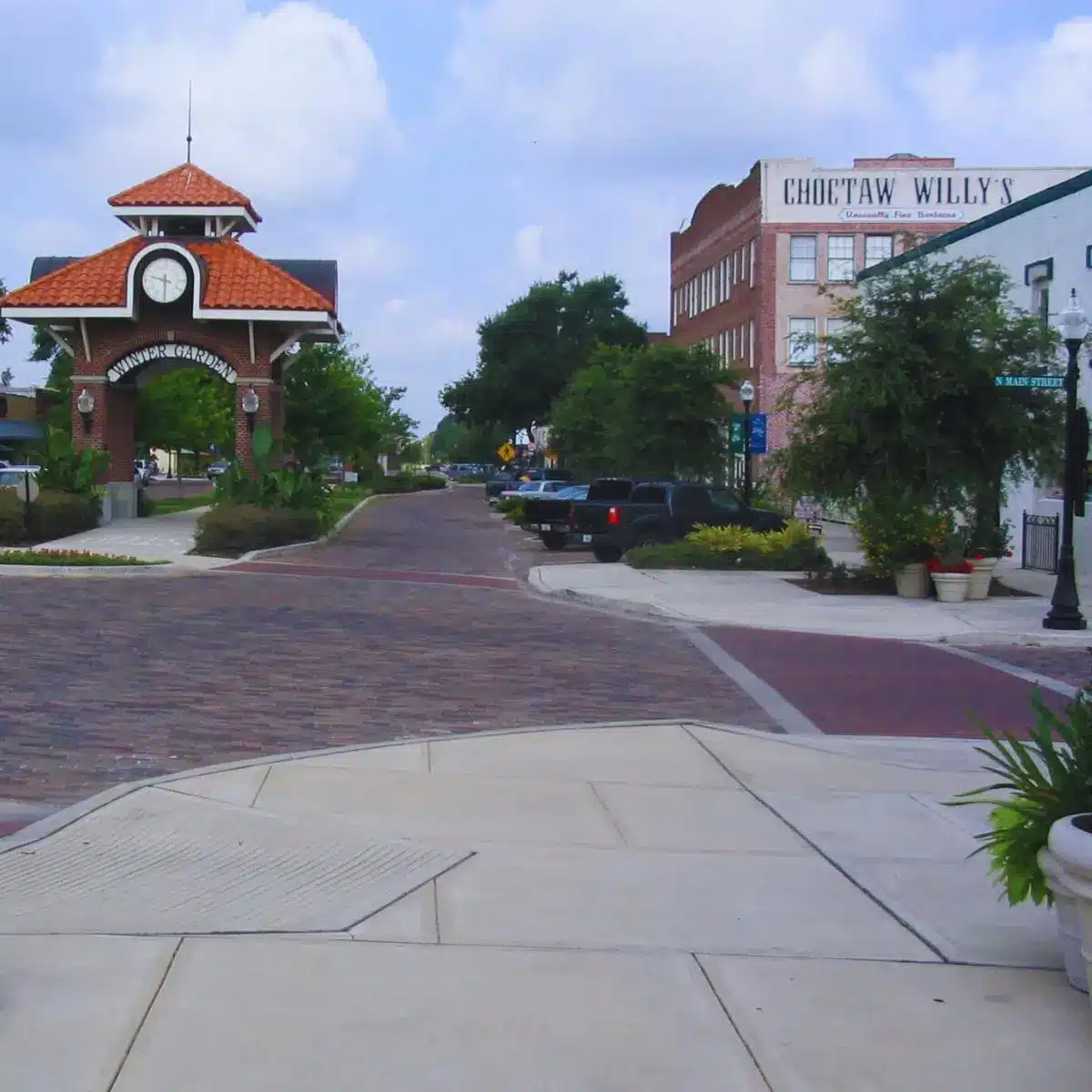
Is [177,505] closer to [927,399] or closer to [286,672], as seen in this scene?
[927,399]

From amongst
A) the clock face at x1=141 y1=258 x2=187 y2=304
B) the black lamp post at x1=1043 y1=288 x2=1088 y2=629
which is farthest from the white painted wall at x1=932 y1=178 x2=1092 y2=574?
the clock face at x1=141 y1=258 x2=187 y2=304

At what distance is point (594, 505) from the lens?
30391mm

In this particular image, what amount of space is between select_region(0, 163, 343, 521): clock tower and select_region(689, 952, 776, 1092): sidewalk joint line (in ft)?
103

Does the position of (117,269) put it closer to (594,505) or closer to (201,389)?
(594,505)

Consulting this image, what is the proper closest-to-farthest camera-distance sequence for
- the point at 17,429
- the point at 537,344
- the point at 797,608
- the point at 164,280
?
the point at 797,608
the point at 164,280
the point at 17,429
the point at 537,344

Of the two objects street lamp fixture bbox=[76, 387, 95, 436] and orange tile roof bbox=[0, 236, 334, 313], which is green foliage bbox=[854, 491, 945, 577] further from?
street lamp fixture bbox=[76, 387, 95, 436]

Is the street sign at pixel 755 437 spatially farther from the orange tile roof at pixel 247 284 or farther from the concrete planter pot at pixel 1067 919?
the concrete planter pot at pixel 1067 919

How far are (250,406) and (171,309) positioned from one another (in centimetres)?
325

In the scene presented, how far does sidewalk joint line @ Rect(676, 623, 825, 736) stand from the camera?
38.2 ft

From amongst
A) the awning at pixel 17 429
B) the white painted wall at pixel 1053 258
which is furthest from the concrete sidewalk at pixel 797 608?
the awning at pixel 17 429

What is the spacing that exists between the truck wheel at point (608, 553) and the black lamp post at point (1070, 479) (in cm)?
1263

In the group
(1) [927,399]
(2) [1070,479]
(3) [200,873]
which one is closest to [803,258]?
(1) [927,399]

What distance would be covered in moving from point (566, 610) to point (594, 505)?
9851 millimetres

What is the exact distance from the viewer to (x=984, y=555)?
2305 centimetres
